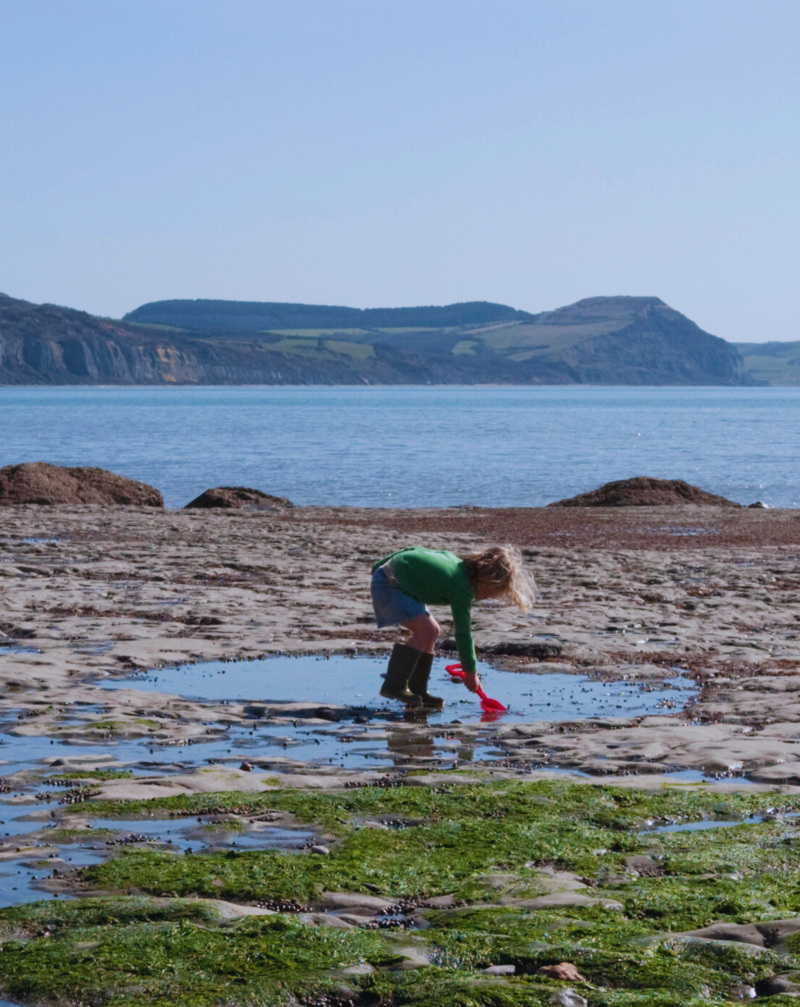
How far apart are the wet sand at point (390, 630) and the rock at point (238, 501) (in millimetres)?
5114

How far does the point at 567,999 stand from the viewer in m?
4.05

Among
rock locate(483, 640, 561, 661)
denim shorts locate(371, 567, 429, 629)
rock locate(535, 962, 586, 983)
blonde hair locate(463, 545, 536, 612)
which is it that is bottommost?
rock locate(483, 640, 561, 661)

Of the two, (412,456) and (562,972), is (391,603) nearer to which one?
(562,972)

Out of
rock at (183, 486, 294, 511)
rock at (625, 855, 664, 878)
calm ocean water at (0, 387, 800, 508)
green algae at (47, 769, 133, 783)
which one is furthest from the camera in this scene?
calm ocean water at (0, 387, 800, 508)

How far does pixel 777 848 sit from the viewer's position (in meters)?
5.77

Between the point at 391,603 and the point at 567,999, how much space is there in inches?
215

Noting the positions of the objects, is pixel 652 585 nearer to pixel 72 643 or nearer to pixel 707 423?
pixel 72 643

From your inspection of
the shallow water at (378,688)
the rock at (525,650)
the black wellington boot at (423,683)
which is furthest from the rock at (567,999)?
the rock at (525,650)

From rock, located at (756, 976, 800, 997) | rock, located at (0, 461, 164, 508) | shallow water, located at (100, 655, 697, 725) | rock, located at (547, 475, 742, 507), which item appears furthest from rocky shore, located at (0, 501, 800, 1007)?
rock, located at (547, 475, 742, 507)

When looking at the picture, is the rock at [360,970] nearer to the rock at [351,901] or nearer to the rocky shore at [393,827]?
the rocky shore at [393,827]

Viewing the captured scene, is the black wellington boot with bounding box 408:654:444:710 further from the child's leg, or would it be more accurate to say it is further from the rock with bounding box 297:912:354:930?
the rock with bounding box 297:912:354:930

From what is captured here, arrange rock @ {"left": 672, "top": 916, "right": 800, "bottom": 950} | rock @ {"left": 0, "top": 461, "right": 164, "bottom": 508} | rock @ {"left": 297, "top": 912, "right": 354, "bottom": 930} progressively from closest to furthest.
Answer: rock @ {"left": 672, "top": 916, "right": 800, "bottom": 950}
rock @ {"left": 297, "top": 912, "right": 354, "bottom": 930}
rock @ {"left": 0, "top": 461, "right": 164, "bottom": 508}

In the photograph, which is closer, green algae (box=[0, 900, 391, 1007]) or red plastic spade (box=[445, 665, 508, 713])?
green algae (box=[0, 900, 391, 1007])

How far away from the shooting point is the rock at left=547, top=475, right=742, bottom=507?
30.6 metres
